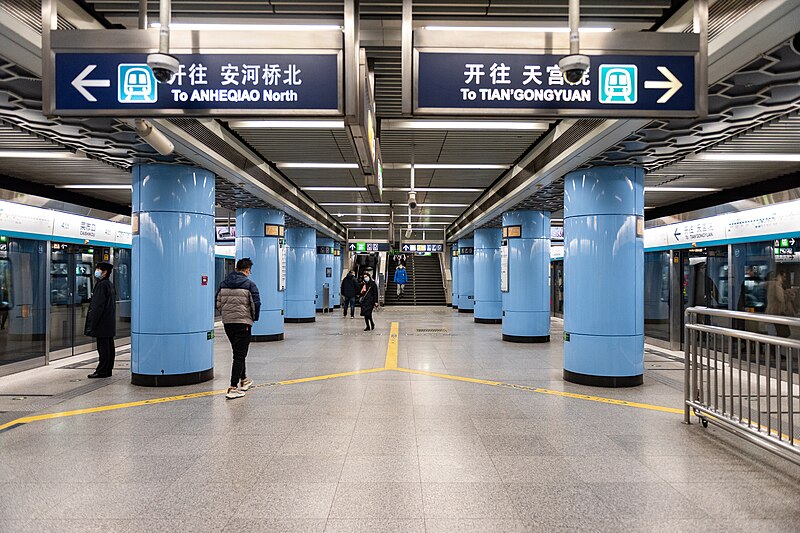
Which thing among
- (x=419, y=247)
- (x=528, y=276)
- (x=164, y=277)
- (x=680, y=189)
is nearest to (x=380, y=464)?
(x=164, y=277)

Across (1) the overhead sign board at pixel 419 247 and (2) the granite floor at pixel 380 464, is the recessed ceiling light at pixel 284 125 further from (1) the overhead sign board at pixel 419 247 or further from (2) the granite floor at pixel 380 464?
(1) the overhead sign board at pixel 419 247

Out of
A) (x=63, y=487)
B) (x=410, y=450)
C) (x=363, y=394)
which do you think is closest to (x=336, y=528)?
(x=410, y=450)

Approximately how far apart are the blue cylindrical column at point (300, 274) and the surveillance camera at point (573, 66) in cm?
1446

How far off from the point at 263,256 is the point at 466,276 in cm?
1246

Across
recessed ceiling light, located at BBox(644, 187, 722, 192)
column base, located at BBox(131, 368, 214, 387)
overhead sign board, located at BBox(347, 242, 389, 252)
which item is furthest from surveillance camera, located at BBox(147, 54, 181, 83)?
overhead sign board, located at BBox(347, 242, 389, 252)

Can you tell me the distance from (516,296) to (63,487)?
10.4 m

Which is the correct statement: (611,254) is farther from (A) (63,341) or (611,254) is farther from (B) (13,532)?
(A) (63,341)

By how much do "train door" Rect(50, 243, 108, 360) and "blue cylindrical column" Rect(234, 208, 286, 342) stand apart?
9.98ft

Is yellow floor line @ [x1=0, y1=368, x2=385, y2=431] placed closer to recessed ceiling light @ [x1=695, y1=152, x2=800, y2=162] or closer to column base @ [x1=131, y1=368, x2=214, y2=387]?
column base @ [x1=131, y1=368, x2=214, y2=387]

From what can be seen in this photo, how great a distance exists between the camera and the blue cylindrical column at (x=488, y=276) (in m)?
17.5

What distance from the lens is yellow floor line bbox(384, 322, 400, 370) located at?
365 inches

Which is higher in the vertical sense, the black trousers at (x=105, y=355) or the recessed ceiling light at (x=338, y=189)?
the recessed ceiling light at (x=338, y=189)

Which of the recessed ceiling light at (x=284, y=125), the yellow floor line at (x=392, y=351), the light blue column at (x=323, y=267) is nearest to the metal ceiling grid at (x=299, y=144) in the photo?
the recessed ceiling light at (x=284, y=125)

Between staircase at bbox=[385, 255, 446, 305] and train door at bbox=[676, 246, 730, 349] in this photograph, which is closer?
train door at bbox=[676, 246, 730, 349]
